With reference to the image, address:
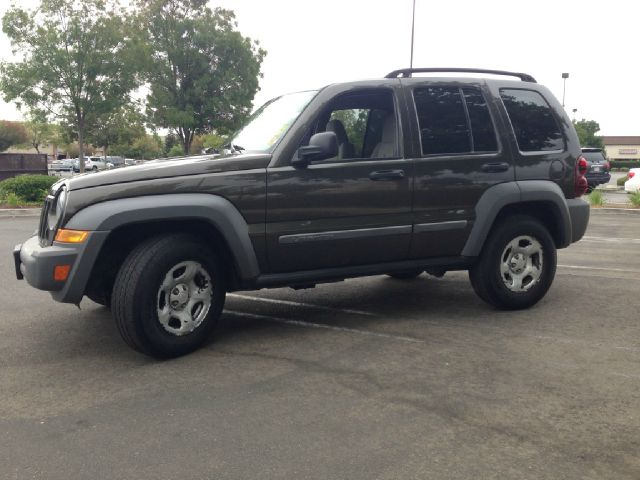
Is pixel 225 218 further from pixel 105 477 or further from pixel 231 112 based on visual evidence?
pixel 231 112

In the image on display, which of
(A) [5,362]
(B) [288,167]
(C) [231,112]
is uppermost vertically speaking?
(C) [231,112]

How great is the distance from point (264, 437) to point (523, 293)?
3285 millimetres

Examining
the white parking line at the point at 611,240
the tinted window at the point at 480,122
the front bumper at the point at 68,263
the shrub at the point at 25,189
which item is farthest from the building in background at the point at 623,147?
the front bumper at the point at 68,263

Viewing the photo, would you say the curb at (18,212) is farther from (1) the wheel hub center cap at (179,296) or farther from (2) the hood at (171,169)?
(1) the wheel hub center cap at (179,296)

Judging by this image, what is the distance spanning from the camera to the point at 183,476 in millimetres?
2750

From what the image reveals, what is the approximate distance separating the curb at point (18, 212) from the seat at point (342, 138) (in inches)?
481

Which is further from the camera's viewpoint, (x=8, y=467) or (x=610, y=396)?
(x=610, y=396)

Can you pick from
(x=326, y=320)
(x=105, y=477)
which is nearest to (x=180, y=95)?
(x=326, y=320)

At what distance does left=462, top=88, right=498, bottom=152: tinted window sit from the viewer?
17.6 feet

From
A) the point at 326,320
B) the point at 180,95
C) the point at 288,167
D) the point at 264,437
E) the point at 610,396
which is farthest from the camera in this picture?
the point at 180,95

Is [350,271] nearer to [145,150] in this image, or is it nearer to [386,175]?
[386,175]

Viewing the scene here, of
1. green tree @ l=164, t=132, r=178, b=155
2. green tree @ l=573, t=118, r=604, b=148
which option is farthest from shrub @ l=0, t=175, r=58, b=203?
green tree @ l=573, t=118, r=604, b=148

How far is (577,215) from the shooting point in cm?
586

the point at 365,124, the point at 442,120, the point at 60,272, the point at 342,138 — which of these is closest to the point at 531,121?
the point at 442,120
